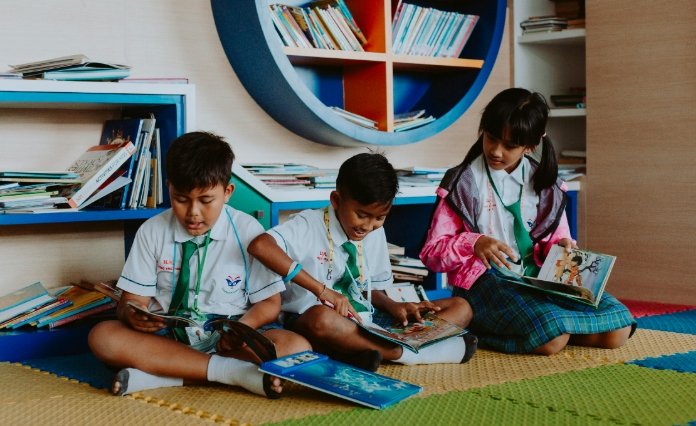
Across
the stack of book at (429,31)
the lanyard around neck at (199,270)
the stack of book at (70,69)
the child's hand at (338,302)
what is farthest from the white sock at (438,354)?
the stack of book at (429,31)

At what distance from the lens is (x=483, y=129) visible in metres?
2.38

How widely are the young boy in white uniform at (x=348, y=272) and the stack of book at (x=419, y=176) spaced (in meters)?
0.71

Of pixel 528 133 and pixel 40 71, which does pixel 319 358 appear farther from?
pixel 40 71

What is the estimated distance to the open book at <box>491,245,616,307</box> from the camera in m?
2.19

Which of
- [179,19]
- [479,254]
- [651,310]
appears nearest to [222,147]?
[479,254]

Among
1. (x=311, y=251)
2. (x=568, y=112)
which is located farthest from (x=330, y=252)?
(x=568, y=112)

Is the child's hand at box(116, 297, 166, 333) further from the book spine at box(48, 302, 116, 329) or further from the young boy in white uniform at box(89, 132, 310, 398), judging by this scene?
the book spine at box(48, 302, 116, 329)

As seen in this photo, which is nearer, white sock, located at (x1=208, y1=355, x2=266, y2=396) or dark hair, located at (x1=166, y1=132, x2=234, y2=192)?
white sock, located at (x1=208, y1=355, x2=266, y2=396)

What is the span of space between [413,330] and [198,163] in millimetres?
651

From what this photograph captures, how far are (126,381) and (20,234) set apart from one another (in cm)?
92

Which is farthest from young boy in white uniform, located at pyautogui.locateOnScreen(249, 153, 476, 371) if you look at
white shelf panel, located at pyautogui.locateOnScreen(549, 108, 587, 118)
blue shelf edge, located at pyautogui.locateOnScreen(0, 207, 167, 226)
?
white shelf panel, located at pyautogui.locateOnScreen(549, 108, 587, 118)

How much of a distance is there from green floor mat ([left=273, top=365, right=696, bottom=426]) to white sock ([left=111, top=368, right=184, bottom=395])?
41cm

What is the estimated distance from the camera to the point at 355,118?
298 centimetres

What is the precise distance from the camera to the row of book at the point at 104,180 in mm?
2256
